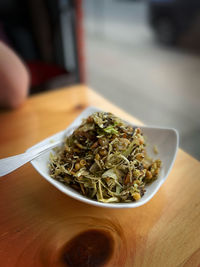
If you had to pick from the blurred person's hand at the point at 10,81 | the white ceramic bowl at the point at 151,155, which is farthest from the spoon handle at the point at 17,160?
the blurred person's hand at the point at 10,81

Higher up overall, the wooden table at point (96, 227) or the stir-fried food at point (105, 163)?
the stir-fried food at point (105, 163)

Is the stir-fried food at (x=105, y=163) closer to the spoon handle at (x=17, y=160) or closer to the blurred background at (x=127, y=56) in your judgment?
the spoon handle at (x=17, y=160)

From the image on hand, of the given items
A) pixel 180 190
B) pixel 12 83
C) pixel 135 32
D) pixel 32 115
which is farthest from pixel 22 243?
pixel 135 32

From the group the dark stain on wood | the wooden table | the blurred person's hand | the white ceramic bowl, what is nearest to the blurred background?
the white ceramic bowl

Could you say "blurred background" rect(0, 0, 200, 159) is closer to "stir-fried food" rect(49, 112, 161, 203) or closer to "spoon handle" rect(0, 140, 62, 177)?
"stir-fried food" rect(49, 112, 161, 203)

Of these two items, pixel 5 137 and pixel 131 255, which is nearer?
pixel 131 255

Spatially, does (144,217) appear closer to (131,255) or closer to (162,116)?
(131,255)
